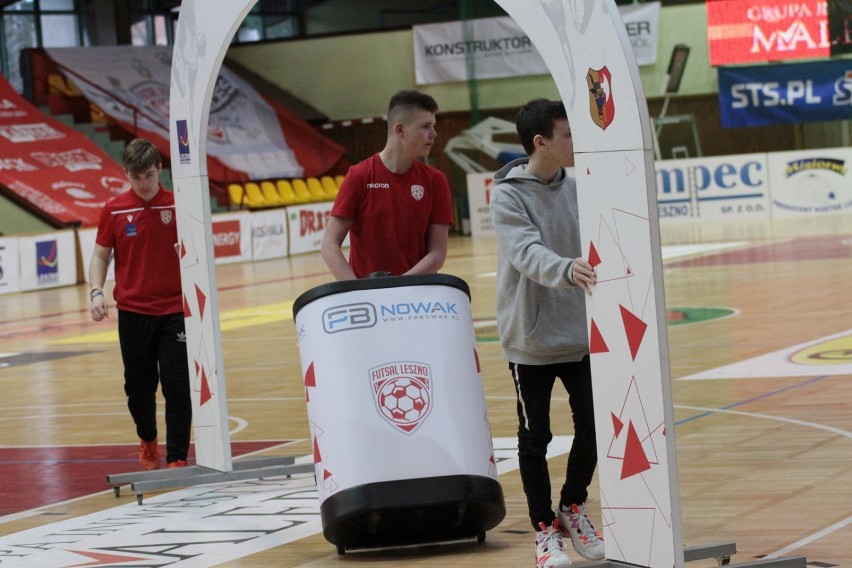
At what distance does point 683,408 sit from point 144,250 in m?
3.37

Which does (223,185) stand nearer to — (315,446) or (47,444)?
(47,444)

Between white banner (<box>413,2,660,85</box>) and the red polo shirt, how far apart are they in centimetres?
2513

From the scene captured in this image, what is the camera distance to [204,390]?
7383 millimetres

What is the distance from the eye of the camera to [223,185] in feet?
105

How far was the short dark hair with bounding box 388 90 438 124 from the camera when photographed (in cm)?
593

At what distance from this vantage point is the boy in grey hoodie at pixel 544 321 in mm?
5082

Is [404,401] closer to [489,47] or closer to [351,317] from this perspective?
[351,317]

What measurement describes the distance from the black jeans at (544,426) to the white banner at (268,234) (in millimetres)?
22869

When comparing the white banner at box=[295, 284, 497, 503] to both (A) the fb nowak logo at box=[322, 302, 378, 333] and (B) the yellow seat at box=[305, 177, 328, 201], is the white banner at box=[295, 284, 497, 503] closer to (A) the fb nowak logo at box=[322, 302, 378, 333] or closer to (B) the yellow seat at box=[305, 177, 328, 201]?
(A) the fb nowak logo at box=[322, 302, 378, 333]

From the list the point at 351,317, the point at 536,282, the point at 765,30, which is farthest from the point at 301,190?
the point at 536,282

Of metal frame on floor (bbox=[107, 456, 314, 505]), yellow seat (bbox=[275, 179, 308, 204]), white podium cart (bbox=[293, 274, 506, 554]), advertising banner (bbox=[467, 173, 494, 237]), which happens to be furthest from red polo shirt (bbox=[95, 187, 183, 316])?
yellow seat (bbox=[275, 179, 308, 204])

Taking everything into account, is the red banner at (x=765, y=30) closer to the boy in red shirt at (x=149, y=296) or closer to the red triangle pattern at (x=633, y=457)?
the boy in red shirt at (x=149, y=296)

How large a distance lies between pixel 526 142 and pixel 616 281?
85 cm

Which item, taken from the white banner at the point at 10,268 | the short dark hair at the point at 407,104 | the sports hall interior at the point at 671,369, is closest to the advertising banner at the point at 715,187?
the sports hall interior at the point at 671,369
